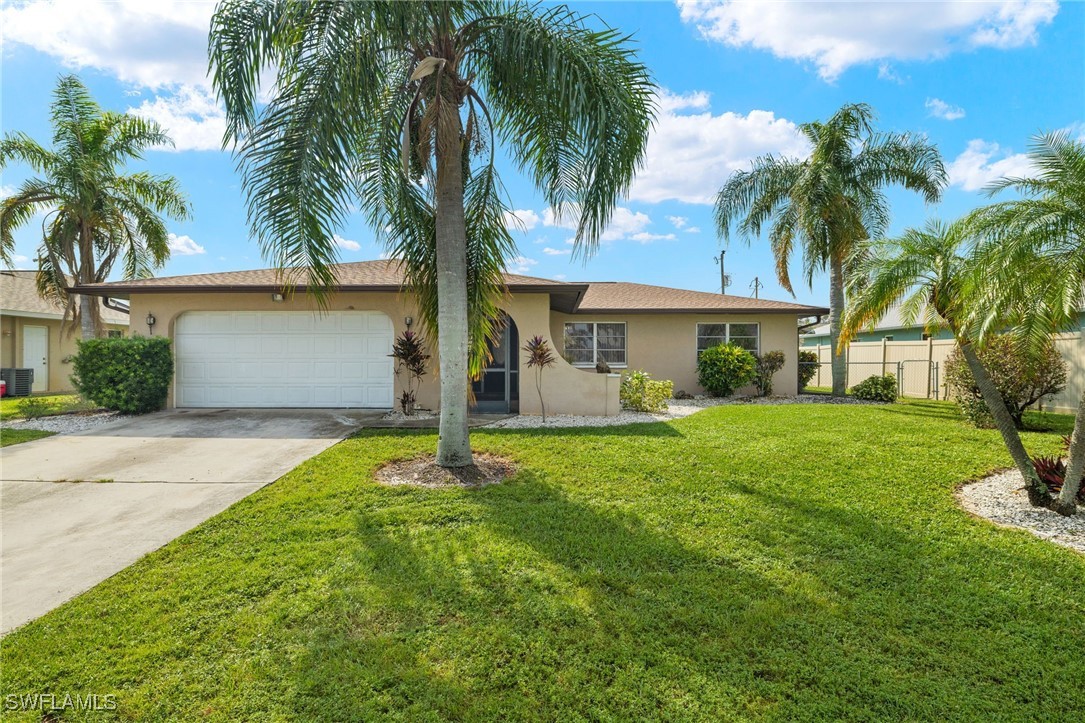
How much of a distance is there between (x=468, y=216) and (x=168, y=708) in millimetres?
6079

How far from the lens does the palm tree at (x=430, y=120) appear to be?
5188 mm

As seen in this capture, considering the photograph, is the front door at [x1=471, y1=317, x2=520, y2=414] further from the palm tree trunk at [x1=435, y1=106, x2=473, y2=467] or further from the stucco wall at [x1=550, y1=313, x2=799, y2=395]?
the palm tree trunk at [x1=435, y1=106, x2=473, y2=467]

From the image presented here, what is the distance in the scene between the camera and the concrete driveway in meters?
3.98

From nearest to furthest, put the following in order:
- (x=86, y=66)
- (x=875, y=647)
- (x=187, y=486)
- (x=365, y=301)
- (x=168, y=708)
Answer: (x=168, y=708)
(x=875, y=647)
(x=187, y=486)
(x=365, y=301)
(x=86, y=66)

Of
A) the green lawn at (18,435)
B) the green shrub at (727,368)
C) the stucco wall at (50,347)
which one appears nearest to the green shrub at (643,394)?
the green shrub at (727,368)

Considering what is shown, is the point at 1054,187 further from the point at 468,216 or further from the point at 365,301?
the point at 365,301

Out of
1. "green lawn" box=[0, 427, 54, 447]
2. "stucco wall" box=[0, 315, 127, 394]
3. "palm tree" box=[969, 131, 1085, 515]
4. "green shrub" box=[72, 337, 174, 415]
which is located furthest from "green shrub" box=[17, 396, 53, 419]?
"palm tree" box=[969, 131, 1085, 515]

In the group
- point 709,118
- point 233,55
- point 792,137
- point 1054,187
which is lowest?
point 1054,187

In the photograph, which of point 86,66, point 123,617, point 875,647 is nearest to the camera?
point 875,647

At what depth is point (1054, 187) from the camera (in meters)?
5.25

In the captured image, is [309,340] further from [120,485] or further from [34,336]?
[34,336]

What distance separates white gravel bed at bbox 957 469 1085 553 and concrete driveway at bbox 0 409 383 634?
7941 mm

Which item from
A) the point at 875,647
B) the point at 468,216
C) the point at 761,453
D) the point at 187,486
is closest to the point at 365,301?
the point at 468,216

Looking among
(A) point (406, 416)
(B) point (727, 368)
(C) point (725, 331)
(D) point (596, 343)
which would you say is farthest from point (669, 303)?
(A) point (406, 416)
